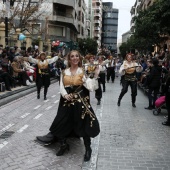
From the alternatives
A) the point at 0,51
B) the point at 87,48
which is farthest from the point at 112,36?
the point at 0,51

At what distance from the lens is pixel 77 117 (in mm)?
→ 5273

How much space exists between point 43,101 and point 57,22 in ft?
117

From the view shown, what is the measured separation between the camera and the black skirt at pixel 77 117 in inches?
206

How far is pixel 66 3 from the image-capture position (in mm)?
46656

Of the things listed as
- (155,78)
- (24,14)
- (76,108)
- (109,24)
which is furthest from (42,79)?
(109,24)

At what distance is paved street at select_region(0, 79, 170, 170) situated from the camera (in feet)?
16.7

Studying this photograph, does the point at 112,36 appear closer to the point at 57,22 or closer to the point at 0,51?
the point at 57,22

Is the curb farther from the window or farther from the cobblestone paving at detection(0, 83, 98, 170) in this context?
the window

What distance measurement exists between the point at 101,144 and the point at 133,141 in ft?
2.49

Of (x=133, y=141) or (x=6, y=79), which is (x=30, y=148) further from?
(x=6, y=79)

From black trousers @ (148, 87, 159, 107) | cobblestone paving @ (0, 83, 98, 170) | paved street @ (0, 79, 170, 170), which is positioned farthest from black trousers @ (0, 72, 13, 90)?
black trousers @ (148, 87, 159, 107)

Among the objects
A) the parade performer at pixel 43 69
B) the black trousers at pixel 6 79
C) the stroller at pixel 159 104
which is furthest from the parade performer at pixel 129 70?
the black trousers at pixel 6 79

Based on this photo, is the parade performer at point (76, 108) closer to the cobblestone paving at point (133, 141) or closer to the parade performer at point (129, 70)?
the cobblestone paving at point (133, 141)

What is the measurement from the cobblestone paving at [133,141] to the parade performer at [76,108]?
23.7 inches
